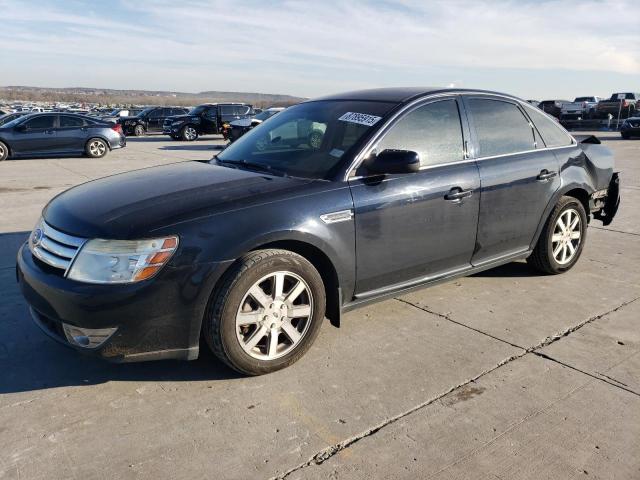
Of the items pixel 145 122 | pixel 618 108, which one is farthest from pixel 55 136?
pixel 618 108

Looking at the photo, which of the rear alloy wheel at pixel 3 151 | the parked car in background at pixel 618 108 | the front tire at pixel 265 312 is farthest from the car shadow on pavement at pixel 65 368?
the parked car in background at pixel 618 108

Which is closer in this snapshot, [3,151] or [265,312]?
[265,312]

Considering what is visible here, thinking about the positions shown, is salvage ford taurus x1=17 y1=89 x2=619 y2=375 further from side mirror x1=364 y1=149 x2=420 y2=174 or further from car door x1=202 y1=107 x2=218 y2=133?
car door x1=202 y1=107 x2=218 y2=133

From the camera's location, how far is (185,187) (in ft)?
11.4

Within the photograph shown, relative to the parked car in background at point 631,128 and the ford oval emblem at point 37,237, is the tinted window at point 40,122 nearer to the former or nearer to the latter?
the ford oval emblem at point 37,237

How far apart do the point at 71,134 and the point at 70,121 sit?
1.60ft

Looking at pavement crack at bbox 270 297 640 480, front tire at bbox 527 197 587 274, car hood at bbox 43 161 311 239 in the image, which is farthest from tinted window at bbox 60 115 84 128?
front tire at bbox 527 197 587 274

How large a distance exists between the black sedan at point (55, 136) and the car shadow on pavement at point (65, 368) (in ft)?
45.8

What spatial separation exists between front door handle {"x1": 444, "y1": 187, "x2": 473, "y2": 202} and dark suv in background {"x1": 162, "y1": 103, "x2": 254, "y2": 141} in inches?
854

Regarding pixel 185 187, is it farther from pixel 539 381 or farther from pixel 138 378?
pixel 539 381

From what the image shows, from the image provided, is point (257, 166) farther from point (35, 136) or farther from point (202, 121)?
point (202, 121)

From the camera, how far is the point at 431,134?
403cm

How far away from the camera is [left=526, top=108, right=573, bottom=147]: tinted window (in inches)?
192

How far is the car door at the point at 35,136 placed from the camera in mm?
15774
